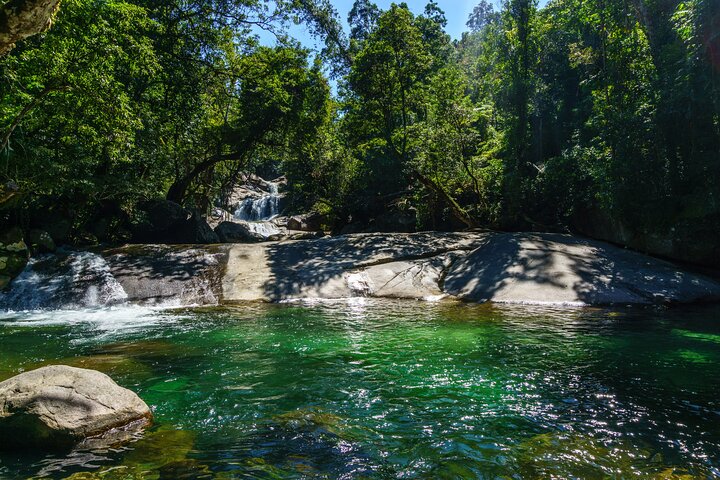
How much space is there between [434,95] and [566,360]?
1700 centimetres

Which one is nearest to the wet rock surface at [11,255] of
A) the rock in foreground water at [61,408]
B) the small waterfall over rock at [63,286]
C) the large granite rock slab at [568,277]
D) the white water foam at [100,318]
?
the small waterfall over rock at [63,286]

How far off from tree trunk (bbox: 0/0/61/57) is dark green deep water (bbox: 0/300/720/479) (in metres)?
3.42

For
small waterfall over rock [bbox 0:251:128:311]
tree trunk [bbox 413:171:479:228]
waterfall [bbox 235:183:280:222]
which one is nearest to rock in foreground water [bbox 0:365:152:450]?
small waterfall over rock [bbox 0:251:128:311]

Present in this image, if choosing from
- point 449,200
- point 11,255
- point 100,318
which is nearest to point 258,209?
point 449,200

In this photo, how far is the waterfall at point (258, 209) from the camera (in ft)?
113

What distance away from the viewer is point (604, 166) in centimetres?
1386

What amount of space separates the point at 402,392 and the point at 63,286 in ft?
34.1

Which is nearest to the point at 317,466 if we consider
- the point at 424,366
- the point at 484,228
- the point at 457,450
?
the point at 457,450

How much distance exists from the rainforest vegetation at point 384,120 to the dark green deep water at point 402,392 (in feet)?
12.4

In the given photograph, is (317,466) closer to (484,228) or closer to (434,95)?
(484,228)

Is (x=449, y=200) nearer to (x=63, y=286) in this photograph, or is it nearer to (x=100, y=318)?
(x=100, y=318)

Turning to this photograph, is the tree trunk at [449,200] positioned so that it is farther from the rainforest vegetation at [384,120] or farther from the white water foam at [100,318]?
the white water foam at [100,318]

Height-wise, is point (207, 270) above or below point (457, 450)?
above

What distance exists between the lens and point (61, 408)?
156 inches
